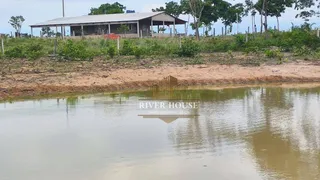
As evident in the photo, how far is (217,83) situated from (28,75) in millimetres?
5571

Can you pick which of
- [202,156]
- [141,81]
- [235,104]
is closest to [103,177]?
[202,156]

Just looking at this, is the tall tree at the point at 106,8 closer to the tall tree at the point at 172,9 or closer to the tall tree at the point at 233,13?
the tall tree at the point at 172,9

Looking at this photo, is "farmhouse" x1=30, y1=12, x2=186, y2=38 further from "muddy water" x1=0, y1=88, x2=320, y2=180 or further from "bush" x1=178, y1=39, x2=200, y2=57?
"muddy water" x1=0, y1=88, x2=320, y2=180

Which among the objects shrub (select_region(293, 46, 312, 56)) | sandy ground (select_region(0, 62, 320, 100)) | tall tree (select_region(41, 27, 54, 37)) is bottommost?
sandy ground (select_region(0, 62, 320, 100))

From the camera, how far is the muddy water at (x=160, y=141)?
4.97 m

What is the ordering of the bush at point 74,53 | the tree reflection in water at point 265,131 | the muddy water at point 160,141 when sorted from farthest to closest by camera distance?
the bush at point 74,53
the tree reflection in water at point 265,131
the muddy water at point 160,141

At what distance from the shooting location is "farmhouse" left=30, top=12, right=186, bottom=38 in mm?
34188

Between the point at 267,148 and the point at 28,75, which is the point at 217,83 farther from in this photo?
the point at 267,148

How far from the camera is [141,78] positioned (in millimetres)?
13070

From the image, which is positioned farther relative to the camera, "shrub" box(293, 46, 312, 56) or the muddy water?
"shrub" box(293, 46, 312, 56)

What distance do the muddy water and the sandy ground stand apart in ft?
5.77

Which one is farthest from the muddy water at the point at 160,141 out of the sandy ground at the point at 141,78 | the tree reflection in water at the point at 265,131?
the sandy ground at the point at 141,78

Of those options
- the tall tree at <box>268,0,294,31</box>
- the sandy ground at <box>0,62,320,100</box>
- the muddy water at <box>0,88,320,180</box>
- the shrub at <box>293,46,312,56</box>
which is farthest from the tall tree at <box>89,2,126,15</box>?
the muddy water at <box>0,88,320,180</box>

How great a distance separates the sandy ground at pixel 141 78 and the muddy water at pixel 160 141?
176 cm
